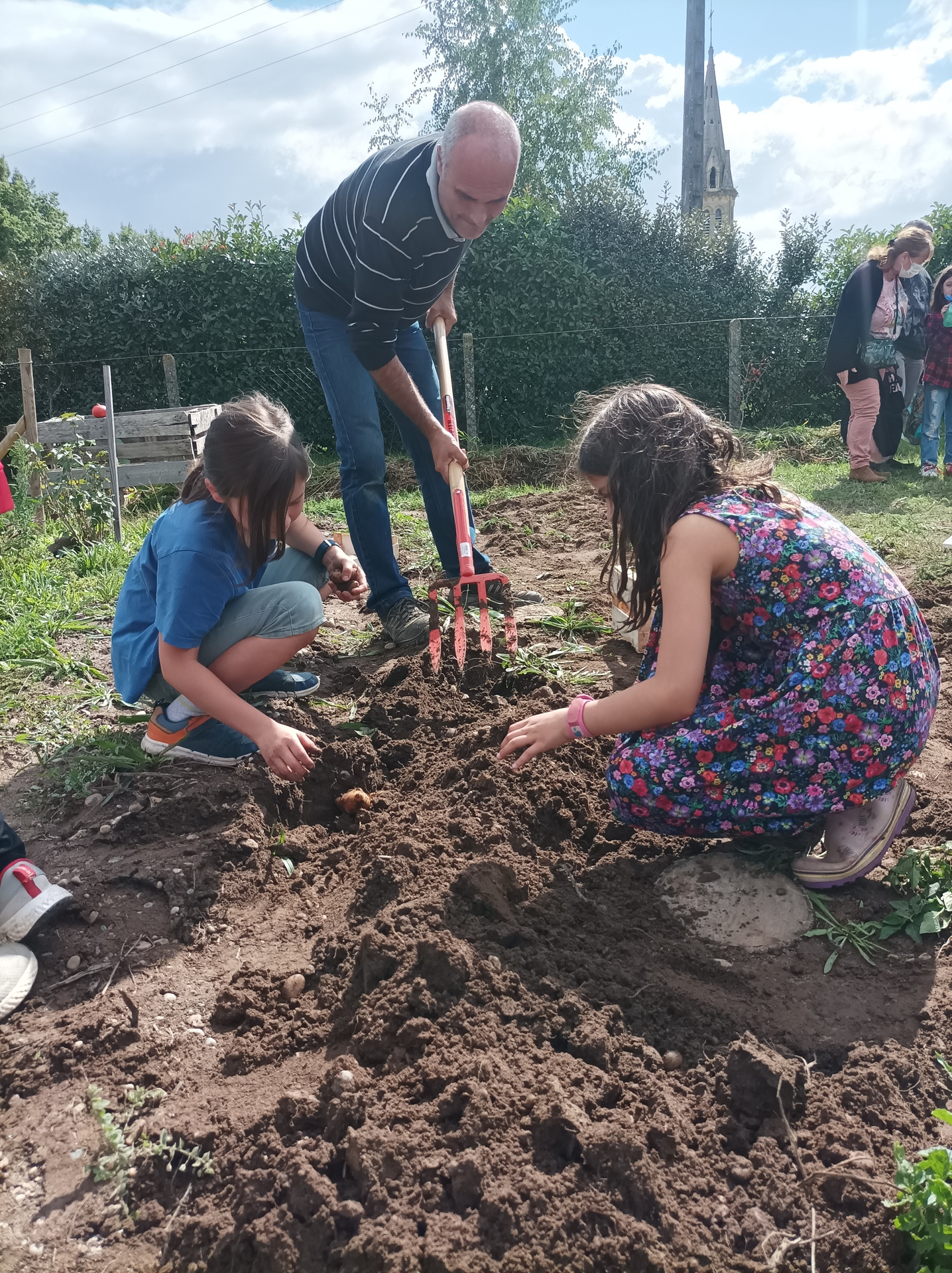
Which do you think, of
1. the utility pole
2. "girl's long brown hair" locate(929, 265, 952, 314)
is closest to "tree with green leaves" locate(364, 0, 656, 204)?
the utility pole

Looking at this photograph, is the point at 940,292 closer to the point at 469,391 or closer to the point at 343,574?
the point at 469,391

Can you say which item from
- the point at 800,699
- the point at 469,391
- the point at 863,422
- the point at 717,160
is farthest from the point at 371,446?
the point at 717,160

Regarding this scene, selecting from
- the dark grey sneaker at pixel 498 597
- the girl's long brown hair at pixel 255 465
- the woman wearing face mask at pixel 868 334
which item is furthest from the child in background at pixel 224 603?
the woman wearing face mask at pixel 868 334

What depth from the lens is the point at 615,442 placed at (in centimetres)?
205

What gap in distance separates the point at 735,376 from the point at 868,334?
9.88 feet

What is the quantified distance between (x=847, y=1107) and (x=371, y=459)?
2.95 m

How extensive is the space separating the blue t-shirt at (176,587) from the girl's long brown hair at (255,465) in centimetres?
10

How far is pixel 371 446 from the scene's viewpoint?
12.4 feet

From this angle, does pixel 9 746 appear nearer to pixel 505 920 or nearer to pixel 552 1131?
pixel 505 920

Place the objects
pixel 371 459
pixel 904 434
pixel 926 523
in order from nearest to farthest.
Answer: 1. pixel 371 459
2. pixel 926 523
3. pixel 904 434

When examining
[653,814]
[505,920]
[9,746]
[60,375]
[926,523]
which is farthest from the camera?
[60,375]

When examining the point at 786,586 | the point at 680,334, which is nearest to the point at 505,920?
the point at 786,586

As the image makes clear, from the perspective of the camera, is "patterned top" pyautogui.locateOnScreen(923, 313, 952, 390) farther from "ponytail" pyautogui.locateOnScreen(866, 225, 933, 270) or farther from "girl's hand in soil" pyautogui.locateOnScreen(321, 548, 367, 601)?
"girl's hand in soil" pyautogui.locateOnScreen(321, 548, 367, 601)

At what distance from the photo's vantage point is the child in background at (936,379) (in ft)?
23.7
